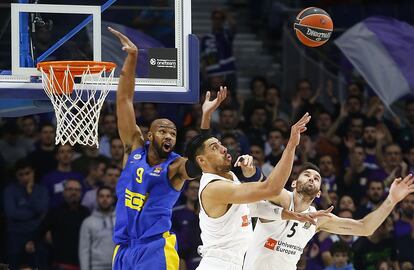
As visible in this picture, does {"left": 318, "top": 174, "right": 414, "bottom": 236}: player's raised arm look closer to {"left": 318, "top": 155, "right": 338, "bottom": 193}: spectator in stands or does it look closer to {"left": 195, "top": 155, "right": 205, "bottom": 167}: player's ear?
{"left": 195, "top": 155, "right": 205, "bottom": 167}: player's ear

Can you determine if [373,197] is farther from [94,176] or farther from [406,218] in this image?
[94,176]

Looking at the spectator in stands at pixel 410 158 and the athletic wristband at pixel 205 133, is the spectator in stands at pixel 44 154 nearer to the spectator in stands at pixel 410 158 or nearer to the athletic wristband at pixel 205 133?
the athletic wristband at pixel 205 133

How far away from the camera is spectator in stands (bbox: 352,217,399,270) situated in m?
12.4

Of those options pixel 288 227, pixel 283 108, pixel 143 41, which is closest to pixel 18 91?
pixel 143 41

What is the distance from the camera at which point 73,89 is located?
9.05m

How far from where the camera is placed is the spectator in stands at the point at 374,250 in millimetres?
12422

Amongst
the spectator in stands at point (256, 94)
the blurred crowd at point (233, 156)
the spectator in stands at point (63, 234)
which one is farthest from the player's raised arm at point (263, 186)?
→ the spectator in stands at point (256, 94)

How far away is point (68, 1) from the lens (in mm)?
9453

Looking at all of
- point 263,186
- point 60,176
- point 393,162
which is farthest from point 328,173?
point 263,186

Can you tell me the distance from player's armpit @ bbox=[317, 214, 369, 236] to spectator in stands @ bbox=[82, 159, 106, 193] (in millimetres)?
3963

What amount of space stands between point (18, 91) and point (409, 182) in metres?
3.44

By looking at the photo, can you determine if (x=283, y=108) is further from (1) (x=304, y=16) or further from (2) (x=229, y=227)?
(2) (x=229, y=227)

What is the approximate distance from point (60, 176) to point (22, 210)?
0.63 metres

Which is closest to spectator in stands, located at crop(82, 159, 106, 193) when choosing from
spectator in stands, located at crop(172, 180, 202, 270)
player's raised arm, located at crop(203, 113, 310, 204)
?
spectator in stands, located at crop(172, 180, 202, 270)
